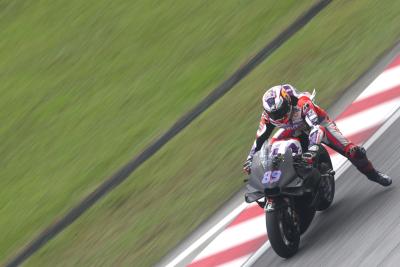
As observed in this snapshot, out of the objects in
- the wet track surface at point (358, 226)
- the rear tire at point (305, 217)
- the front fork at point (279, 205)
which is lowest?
the wet track surface at point (358, 226)

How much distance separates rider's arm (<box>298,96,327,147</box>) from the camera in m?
9.40

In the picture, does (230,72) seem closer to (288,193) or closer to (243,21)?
(243,21)

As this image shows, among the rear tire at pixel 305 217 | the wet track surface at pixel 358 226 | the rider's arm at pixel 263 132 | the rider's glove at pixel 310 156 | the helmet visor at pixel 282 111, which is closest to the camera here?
the wet track surface at pixel 358 226

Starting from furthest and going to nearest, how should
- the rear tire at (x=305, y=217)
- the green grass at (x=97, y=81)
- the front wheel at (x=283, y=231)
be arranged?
1. the green grass at (x=97, y=81)
2. the rear tire at (x=305, y=217)
3. the front wheel at (x=283, y=231)

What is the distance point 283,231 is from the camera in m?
9.22

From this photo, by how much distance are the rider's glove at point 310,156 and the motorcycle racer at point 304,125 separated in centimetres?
9

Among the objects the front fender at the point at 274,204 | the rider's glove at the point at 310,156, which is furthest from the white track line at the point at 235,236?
the rider's glove at the point at 310,156

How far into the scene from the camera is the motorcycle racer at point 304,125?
9492 mm

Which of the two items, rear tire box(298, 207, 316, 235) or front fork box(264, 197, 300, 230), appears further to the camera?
rear tire box(298, 207, 316, 235)

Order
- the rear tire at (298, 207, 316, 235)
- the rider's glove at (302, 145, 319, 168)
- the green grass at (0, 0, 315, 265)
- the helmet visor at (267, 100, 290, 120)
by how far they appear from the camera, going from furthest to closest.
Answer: the green grass at (0, 0, 315, 265), the rear tire at (298, 207, 316, 235), the helmet visor at (267, 100, 290, 120), the rider's glove at (302, 145, 319, 168)

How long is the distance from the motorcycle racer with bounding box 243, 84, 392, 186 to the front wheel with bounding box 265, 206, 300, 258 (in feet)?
2.32

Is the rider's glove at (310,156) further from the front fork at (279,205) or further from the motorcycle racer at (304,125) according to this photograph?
the front fork at (279,205)

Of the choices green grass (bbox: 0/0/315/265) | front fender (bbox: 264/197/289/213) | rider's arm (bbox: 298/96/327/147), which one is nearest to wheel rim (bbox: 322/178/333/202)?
rider's arm (bbox: 298/96/327/147)

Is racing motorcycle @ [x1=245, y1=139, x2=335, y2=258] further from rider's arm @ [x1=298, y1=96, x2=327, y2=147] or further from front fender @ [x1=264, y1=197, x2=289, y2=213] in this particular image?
rider's arm @ [x1=298, y1=96, x2=327, y2=147]
